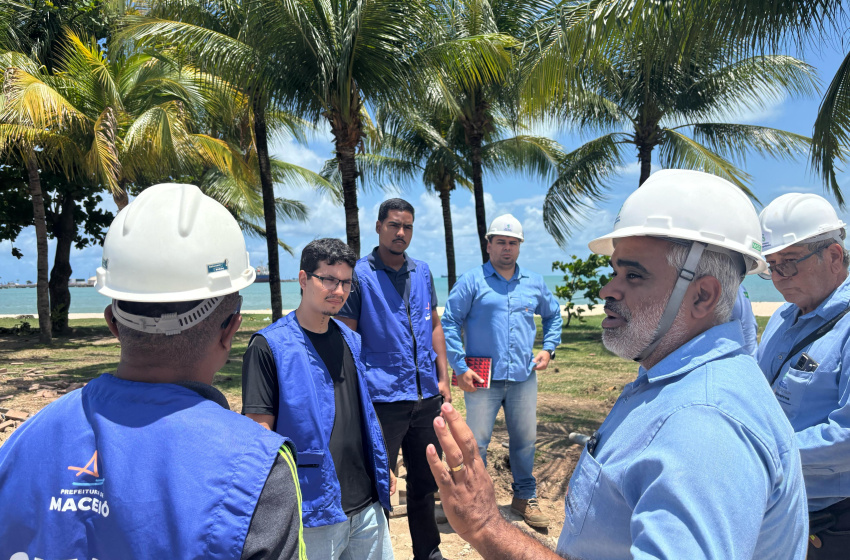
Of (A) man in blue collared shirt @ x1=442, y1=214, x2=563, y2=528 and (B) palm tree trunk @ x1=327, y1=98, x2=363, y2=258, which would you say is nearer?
(A) man in blue collared shirt @ x1=442, y1=214, x2=563, y2=528

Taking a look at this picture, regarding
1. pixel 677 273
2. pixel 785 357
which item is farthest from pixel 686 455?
pixel 785 357

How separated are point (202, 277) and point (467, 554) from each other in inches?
139

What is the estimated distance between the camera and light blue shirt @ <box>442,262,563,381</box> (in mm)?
4797

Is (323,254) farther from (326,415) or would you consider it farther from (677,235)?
(677,235)

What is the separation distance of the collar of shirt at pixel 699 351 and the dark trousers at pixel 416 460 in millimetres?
2574

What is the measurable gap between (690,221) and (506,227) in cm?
358

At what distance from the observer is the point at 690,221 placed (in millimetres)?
1534

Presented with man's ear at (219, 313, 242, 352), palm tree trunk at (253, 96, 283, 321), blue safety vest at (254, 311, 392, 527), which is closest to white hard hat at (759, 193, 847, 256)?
blue safety vest at (254, 311, 392, 527)

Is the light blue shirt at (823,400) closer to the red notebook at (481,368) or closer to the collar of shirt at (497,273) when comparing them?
the red notebook at (481,368)

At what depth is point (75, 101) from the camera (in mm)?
12500

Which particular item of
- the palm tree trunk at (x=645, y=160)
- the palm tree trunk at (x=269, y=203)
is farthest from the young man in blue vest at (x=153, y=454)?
the palm tree trunk at (x=645, y=160)

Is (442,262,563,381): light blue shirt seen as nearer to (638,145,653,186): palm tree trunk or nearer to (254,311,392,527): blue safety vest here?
(254,311,392,527): blue safety vest

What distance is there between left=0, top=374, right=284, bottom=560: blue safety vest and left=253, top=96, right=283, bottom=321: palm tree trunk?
12.0m

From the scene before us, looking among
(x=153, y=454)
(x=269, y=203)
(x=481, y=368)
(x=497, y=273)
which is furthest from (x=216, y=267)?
(x=269, y=203)
